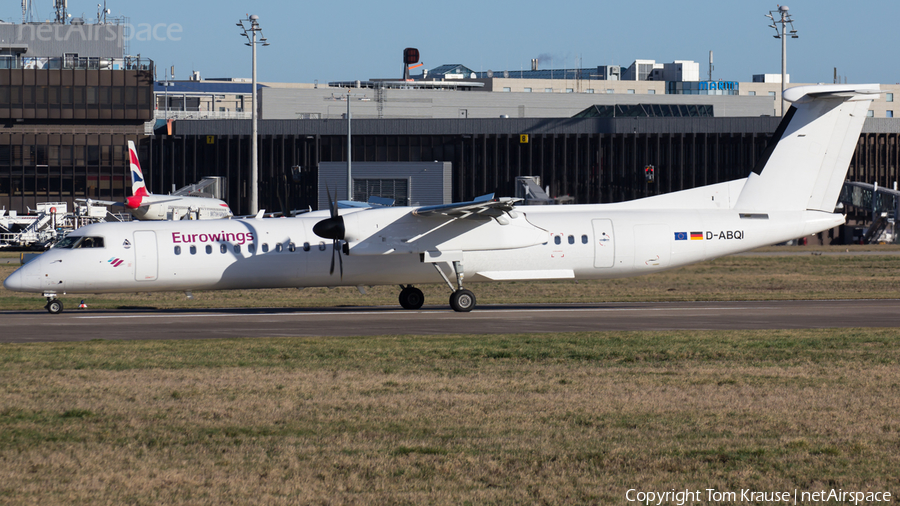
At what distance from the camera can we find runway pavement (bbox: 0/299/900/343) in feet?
71.6

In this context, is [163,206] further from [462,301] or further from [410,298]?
[462,301]

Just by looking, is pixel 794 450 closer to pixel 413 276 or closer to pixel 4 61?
pixel 413 276

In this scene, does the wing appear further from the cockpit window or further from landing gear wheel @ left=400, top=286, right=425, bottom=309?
the cockpit window

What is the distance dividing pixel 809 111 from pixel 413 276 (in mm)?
13301

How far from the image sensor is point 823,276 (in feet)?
151

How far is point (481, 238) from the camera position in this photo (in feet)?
87.6

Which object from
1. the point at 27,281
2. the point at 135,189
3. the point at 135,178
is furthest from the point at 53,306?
the point at 135,178

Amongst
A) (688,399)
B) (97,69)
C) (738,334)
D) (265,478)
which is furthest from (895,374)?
(97,69)
